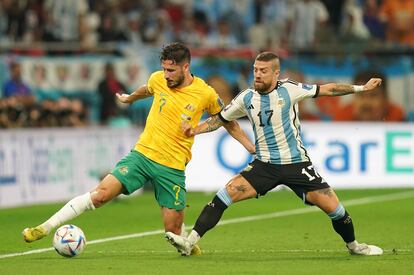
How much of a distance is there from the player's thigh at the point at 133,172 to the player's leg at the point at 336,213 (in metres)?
1.58

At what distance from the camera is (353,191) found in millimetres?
21531

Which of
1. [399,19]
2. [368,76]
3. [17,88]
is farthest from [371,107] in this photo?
[17,88]

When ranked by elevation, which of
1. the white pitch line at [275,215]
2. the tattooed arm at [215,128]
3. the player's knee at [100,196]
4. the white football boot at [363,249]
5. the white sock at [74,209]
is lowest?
the white pitch line at [275,215]

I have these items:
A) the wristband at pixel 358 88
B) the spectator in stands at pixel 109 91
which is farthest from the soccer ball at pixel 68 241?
the spectator in stands at pixel 109 91

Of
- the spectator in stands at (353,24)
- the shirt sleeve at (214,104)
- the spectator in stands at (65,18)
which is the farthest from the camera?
the spectator in stands at (353,24)

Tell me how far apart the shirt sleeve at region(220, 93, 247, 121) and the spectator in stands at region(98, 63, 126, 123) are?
392 inches

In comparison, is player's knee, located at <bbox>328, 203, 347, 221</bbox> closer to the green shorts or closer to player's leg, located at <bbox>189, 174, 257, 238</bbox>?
player's leg, located at <bbox>189, 174, 257, 238</bbox>

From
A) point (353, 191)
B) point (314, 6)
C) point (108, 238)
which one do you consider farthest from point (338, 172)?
point (108, 238)

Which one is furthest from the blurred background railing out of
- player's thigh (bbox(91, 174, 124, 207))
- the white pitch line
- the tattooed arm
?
the tattooed arm

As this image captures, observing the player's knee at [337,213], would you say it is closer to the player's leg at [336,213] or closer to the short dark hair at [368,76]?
the player's leg at [336,213]

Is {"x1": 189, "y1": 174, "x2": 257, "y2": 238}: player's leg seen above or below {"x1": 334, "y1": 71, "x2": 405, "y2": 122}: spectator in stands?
above

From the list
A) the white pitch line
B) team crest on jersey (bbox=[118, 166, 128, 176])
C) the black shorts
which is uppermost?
team crest on jersey (bbox=[118, 166, 128, 176])

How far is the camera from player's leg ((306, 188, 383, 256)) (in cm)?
1106

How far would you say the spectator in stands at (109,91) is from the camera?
2131 cm
